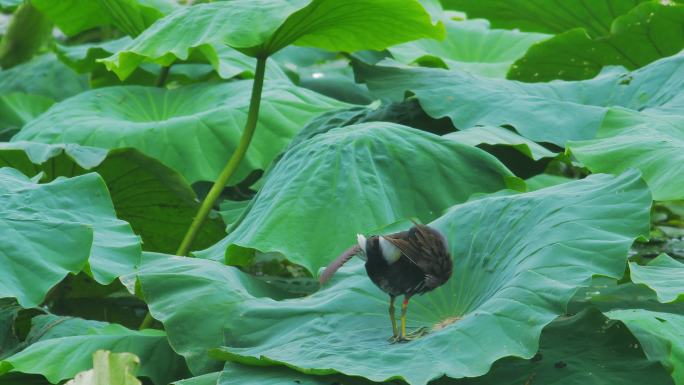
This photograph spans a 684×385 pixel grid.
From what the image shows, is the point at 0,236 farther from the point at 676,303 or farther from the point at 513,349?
the point at 676,303

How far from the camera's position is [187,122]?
3.54m

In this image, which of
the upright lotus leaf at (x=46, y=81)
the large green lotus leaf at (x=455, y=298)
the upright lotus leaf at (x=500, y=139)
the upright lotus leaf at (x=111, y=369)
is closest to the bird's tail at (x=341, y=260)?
the large green lotus leaf at (x=455, y=298)

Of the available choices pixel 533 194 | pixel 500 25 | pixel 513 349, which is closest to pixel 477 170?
A: pixel 533 194

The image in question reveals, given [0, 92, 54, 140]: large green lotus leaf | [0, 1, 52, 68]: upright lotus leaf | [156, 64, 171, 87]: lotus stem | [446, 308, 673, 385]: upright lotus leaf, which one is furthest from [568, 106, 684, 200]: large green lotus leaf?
[0, 1, 52, 68]: upright lotus leaf

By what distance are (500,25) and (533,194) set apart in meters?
2.62

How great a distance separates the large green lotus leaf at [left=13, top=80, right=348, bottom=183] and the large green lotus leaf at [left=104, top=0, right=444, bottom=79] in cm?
46

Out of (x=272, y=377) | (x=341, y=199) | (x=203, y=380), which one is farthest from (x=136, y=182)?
(x=272, y=377)

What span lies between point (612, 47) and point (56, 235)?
1.97 meters

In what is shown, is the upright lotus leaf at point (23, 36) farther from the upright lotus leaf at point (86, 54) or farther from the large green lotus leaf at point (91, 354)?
the large green lotus leaf at point (91, 354)

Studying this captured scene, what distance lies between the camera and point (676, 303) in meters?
2.48

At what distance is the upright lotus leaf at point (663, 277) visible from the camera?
207 cm

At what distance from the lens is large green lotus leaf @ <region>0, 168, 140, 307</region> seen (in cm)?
242

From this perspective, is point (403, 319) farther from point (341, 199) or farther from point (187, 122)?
point (187, 122)

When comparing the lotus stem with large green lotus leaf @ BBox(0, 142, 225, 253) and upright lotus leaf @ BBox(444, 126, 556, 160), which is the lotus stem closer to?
large green lotus leaf @ BBox(0, 142, 225, 253)
